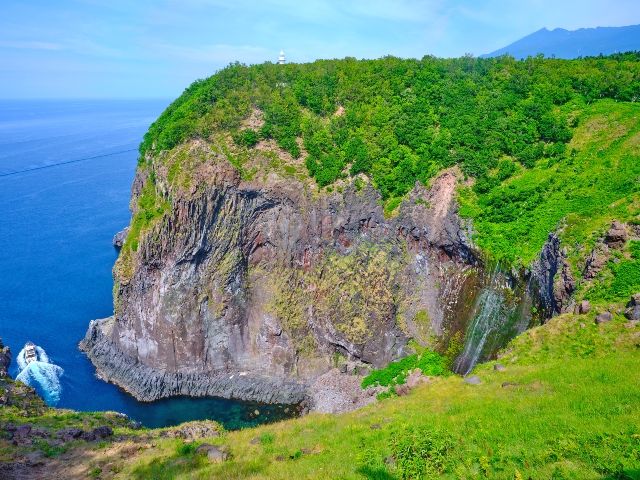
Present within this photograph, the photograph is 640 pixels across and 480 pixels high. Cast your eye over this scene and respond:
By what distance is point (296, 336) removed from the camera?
175 ft

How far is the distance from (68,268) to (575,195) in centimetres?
7870

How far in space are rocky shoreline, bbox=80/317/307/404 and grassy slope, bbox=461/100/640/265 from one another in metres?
27.0

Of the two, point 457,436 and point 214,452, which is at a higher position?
point 457,436

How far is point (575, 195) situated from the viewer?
136 ft

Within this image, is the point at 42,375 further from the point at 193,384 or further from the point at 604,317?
the point at 604,317

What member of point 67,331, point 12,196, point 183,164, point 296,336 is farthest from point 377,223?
point 12,196

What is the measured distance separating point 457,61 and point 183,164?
40048 millimetres

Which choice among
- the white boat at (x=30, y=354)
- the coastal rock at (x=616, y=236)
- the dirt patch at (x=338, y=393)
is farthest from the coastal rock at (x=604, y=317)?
the white boat at (x=30, y=354)

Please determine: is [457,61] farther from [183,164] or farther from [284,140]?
[183,164]

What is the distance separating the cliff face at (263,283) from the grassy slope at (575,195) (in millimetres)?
6609

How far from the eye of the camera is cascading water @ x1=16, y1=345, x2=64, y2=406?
51.9m

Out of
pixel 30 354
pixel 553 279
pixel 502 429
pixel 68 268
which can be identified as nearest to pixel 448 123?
pixel 553 279

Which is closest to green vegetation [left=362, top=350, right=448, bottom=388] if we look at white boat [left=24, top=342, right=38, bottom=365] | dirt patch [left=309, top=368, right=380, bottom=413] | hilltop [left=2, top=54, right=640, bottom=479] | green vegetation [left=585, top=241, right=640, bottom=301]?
hilltop [left=2, top=54, right=640, bottom=479]

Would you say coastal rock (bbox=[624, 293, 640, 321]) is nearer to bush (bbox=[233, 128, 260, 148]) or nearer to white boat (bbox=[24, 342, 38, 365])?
bush (bbox=[233, 128, 260, 148])
